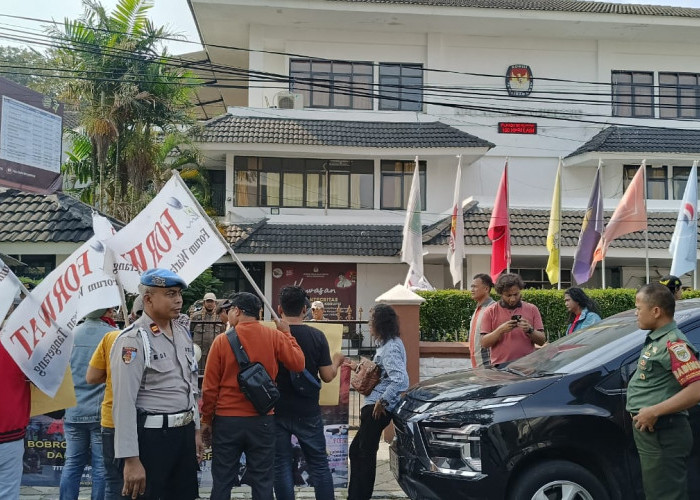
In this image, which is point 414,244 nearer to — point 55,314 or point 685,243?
point 685,243

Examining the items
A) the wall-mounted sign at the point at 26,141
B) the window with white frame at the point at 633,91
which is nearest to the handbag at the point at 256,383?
the wall-mounted sign at the point at 26,141

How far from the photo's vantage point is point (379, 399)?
220 inches

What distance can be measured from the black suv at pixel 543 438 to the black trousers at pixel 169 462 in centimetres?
164

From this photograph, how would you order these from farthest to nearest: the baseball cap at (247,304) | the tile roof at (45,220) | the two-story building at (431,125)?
the two-story building at (431,125) → the tile roof at (45,220) → the baseball cap at (247,304)

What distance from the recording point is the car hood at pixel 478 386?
4750 millimetres

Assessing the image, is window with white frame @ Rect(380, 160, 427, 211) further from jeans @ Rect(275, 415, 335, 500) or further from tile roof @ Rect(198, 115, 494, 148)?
jeans @ Rect(275, 415, 335, 500)

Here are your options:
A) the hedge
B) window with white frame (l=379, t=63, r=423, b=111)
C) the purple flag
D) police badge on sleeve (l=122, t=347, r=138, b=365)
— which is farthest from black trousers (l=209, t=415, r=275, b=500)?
window with white frame (l=379, t=63, r=423, b=111)

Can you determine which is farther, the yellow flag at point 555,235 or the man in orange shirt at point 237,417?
the yellow flag at point 555,235

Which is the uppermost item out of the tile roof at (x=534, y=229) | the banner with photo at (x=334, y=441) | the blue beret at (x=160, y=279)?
the tile roof at (x=534, y=229)

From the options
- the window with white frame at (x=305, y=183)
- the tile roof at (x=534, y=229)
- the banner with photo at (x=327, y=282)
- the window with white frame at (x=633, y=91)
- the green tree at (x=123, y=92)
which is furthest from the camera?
the window with white frame at (x=633, y=91)

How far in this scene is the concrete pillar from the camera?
8.96 m

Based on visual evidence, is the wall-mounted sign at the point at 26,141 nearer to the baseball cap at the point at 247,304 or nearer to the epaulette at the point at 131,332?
the baseball cap at the point at 247,304

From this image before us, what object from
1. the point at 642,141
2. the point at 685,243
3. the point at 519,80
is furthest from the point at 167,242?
the point at 642,141

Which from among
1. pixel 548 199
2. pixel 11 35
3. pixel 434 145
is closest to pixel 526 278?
pixel 548 199
